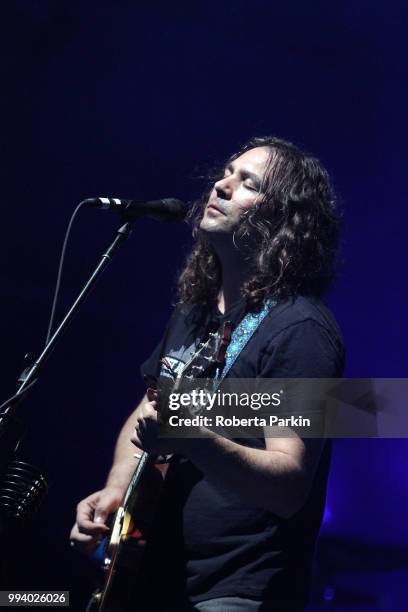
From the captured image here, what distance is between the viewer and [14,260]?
10.8 ft

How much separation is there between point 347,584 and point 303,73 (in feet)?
8.23

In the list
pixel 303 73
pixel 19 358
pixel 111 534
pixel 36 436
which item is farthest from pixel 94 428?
pixel 303 73

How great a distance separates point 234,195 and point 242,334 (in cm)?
48

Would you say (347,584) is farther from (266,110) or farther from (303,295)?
(266,110)

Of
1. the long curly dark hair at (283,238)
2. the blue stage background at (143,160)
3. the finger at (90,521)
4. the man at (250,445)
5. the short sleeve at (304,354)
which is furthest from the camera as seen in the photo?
the blue stage background at (143,160)

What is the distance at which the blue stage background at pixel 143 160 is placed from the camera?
10.6 feet

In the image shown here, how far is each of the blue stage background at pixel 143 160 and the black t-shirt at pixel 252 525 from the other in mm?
1680

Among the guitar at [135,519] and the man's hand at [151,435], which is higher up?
the man's hand at [151,435]

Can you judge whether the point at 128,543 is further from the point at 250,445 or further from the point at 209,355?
the point at 209,355

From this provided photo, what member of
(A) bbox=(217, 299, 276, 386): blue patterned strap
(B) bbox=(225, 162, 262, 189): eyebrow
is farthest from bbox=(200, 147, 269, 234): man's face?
(A) bbox=(217, 299, 276, 386): blue patterned strap

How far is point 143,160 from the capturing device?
3344 mm
